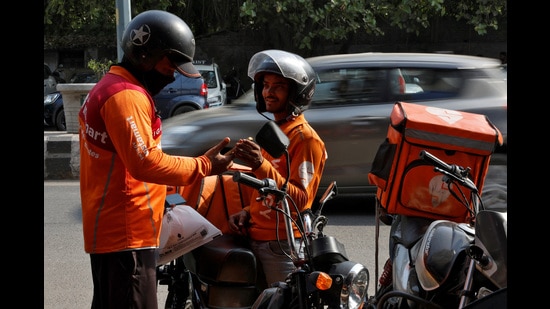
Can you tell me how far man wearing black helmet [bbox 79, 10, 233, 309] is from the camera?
3.10 meters

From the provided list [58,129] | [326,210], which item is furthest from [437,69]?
[58,129]

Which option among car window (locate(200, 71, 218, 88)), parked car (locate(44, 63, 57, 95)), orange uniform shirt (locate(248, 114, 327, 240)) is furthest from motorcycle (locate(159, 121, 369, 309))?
parked car (locate(44, 63, 57, 95))

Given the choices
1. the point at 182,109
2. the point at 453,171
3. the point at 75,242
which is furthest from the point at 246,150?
the point at 182,109

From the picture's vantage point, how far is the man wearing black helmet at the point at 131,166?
3104 mm

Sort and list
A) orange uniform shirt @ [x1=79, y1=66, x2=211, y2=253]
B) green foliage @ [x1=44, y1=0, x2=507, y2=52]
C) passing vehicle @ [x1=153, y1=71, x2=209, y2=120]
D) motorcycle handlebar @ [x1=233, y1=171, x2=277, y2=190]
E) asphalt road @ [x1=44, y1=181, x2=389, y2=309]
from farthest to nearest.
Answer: green foliage @ [x1=44, y1=0, x2=507, y2=52], passing vehicle @ [x1=153, y1=71, x2=209, y2=120], asphalt road @ [x1=44, y1=181, x2=389, y2=309], orange uniform shirt @ [x1=79, y1=66, x2=211, y2=253], motorcycle handlebar @ [x1=233, y1=171, x2=277, y2=190]

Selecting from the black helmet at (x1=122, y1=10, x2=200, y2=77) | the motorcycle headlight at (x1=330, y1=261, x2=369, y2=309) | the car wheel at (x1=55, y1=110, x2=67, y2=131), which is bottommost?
the car wheel at (x1=55, y1=110, x2=67, y2=131)

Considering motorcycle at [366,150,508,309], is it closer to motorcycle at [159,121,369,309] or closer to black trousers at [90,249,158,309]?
motorcycle at [159,121,369,309]

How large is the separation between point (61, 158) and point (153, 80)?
29.7 ft

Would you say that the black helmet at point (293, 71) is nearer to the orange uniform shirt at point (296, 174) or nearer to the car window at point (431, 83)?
the orange uniform shirt at point (296, 174)

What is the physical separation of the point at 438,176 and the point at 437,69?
16.3 ft

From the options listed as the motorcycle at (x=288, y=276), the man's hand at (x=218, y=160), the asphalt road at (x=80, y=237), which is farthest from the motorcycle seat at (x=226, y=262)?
the asphalt road at (x=80, y=237)

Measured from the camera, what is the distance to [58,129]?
65.9ft

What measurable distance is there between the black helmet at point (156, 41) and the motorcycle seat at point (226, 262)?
2.72 ft

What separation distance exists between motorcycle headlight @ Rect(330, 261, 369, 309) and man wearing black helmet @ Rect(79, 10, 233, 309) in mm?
602
